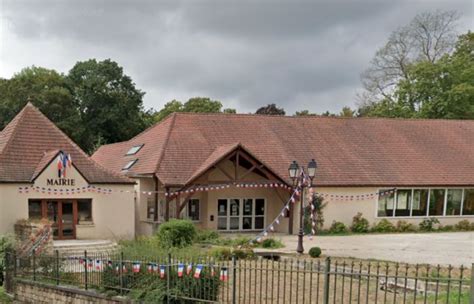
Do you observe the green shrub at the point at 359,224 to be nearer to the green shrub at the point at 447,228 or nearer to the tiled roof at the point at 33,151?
the green shrub at the point at 447,228

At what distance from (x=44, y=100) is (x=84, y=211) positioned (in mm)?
25302

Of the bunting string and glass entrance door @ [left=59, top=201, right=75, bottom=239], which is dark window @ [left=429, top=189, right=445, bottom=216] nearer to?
the bunting string

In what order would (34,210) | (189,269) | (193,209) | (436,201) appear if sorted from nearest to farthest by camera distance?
(189,269), (34,210), (193,209), (436,201)

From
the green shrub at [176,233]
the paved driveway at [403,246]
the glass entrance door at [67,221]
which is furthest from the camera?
the glass entrance door at [67,221]

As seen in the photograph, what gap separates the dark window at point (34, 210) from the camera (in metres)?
20.1

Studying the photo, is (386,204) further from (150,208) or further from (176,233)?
(176,233)

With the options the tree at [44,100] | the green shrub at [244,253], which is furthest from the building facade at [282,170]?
the tree at [44,100]

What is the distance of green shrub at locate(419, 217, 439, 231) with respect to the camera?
24906 mm

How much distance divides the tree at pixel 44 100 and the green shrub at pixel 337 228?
29.5 m

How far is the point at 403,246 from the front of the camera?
60.7 ft

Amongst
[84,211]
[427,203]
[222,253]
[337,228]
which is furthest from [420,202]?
[84,211]

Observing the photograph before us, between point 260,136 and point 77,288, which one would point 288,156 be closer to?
point 260,136

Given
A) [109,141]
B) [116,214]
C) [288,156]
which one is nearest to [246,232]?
[288,156]

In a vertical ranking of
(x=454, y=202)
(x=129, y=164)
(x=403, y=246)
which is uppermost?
(x=129, y=164)
